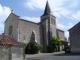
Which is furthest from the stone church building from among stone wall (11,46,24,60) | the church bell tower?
stone wall (11,46,24,60)

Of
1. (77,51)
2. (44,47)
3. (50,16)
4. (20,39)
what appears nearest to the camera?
(77,51)

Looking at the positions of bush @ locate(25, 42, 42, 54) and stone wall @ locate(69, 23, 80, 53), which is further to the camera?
bush @ locate(25, 42, 42, 54)

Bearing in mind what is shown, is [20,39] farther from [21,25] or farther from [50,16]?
[50,16]

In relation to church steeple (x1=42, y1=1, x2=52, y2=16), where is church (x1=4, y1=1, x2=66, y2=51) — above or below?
below

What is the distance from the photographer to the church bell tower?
148ft

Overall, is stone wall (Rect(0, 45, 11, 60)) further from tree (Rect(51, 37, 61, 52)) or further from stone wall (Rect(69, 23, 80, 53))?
tree (Rect(51, 37, 61, 52))

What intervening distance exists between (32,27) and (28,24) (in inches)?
70.6

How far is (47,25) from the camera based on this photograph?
4647cm

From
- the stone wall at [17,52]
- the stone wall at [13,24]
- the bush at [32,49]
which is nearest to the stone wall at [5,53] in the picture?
the stone wall at [17,52]

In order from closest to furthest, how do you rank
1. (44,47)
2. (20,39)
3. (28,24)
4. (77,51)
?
(77,51) → (20,39) → (28,24) → (44,47)

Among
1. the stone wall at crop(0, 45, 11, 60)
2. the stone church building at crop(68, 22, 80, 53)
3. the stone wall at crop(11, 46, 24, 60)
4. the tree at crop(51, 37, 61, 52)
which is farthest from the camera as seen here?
the tree at crop(51, 37, 61, 52)

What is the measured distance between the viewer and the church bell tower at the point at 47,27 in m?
45.2

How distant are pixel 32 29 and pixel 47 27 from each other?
6659 millimetres

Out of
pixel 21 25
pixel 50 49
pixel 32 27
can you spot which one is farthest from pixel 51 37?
pixel 21 25
